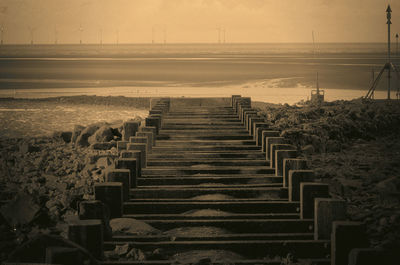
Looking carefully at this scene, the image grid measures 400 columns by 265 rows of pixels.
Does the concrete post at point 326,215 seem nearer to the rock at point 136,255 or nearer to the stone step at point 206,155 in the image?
the rock at point 136,255

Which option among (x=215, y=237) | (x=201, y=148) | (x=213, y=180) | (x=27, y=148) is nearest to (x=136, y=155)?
(x=213, y=180)

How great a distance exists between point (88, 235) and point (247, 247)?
1870 millimetres

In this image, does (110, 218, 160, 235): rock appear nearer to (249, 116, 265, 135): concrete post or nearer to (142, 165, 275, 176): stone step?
(142, 165, 275, 176): stone step

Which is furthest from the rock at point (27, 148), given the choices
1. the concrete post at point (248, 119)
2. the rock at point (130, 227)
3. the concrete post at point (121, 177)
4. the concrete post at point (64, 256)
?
the concrete post at point (64, 256)

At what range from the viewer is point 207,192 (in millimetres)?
8938

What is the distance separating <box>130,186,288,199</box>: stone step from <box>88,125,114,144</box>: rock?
995 cm

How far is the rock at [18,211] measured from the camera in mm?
8461

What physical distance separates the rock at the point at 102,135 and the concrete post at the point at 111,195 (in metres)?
10.9

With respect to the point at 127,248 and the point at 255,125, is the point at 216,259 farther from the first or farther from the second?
the point at 255,125

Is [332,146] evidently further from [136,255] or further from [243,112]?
[136,255]

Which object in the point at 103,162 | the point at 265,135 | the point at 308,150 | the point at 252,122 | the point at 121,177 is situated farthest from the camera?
the point at 308,150

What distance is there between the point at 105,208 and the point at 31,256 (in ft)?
4.27

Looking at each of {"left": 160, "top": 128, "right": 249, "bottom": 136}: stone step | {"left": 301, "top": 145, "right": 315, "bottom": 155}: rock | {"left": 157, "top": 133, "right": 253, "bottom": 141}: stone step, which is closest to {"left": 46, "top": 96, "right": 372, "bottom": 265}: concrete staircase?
{"left": 157, "top": 133, "right": 253, "bottom": 141}: stone step

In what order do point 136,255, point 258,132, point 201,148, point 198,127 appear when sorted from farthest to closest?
1. point 198,127
2. point 258,132
3. point 201,148
4. point 136,255
